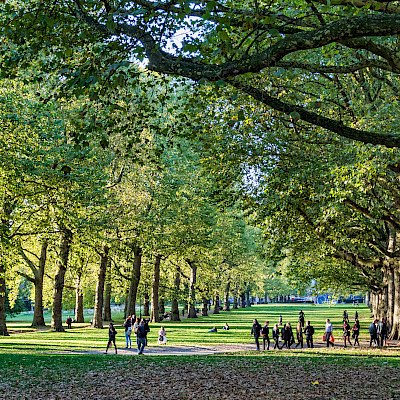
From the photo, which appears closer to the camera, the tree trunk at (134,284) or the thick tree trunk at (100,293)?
the thick tree trunk at (100,293)

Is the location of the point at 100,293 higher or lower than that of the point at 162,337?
higher

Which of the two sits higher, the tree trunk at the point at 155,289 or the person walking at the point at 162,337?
the tree trunk at the point at 155,289

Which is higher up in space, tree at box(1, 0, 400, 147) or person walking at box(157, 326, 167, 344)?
tree at box(1, 0, 400, 147)

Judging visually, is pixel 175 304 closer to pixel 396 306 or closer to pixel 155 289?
pixel 155 289

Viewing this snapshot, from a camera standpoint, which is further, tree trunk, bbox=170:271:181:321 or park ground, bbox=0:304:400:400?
tree trunk, bbox=170:271:181:321

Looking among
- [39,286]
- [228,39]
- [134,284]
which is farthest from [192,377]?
[39,286]

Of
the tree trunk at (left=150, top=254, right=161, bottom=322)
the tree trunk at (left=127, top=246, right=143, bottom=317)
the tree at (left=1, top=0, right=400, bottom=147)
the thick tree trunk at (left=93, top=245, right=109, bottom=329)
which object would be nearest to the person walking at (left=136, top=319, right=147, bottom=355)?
the tree at (left=1, top=0, right=400, bottom=147)

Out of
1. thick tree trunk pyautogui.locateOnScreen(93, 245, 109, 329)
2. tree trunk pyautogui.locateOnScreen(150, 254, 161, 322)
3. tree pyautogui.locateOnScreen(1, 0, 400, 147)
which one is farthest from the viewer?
tree trunk pyautogui.locateOnScreen(150, 254, 161, 322)

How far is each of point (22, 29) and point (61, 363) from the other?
39.5 ft

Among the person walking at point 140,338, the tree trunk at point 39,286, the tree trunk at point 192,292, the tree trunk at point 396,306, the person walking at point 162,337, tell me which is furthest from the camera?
the tree trunk at point 192,292

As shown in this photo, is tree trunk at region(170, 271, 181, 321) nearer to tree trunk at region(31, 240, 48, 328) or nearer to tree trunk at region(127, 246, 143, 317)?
tree trunk at region(127, 246, 143, 317)

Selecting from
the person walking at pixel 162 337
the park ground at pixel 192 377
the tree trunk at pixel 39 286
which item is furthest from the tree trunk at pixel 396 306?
the tree trunk at pixel 39 286

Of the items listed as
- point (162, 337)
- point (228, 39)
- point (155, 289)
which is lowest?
point (162, 337)

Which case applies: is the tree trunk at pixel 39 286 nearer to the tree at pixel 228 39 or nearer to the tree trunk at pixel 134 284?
the tree trunk at pixel 134 284
